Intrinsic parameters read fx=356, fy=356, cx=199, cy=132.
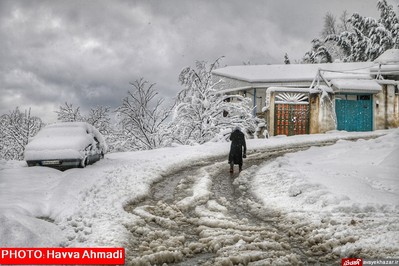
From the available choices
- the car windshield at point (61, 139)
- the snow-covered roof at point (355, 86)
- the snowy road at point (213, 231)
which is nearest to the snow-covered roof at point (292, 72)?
the snow-covered roof at point (355, 86)

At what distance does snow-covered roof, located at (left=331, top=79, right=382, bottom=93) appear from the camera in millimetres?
22234

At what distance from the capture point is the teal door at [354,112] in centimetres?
2289

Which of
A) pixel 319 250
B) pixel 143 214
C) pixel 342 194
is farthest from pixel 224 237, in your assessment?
pixel 342 194

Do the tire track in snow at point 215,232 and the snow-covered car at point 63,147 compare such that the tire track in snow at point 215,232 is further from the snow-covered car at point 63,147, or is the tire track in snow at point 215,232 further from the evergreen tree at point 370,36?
the evergreen tree at point 370,36

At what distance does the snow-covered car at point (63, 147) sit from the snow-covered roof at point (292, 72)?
1520 cm

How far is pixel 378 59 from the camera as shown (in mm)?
24609

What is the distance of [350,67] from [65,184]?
23486 mm

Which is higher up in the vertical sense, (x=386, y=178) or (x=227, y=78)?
(x=227, y=78)

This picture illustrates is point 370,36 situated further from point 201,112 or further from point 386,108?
point 201,112

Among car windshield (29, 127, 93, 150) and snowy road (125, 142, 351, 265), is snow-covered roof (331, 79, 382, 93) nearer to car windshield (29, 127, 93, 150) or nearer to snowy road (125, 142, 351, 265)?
snowy road (125, 142, 351, 265)

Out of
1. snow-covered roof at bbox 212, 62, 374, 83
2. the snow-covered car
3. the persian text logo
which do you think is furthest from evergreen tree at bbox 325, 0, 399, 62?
the persian text logo

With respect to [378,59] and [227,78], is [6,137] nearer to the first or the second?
[227,78]

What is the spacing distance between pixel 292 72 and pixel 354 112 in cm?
535

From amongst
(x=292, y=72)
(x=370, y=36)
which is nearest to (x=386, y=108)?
(x=370, y=36)
